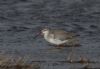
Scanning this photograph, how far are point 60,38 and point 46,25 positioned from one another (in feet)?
7.61

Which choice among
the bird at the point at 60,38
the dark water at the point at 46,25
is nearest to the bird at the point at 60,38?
the bird at the point at 60,38

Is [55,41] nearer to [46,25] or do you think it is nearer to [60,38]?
[60,38]

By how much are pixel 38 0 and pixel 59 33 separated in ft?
21.1

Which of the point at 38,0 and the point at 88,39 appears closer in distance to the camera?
the point at 88,39

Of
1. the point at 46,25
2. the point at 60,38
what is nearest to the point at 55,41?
the point at 60,38

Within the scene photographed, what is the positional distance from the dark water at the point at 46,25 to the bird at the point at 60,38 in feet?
0.62

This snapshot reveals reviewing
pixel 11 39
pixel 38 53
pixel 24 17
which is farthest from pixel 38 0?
pixel 38 53

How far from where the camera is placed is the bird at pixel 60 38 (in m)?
14.5

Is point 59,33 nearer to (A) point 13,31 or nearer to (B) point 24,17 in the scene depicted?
(A) point 13,31

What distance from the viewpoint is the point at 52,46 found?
14.6 m

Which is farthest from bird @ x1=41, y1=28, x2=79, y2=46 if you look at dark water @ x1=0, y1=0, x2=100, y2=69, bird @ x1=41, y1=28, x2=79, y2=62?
dark water @ x1=0, y1=0, x2=100, y2=69

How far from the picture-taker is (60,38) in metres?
14.7

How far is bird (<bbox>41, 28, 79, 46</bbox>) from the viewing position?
1454 centimetres

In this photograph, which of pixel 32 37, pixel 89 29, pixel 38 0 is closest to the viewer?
pixel 32 37
